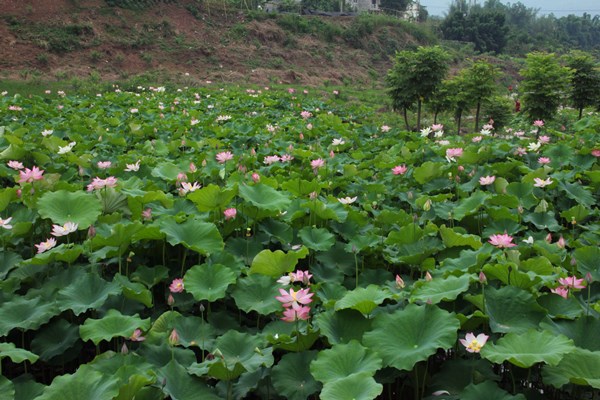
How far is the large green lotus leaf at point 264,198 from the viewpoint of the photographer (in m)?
2.43

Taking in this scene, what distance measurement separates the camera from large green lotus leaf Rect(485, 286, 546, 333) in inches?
63.1

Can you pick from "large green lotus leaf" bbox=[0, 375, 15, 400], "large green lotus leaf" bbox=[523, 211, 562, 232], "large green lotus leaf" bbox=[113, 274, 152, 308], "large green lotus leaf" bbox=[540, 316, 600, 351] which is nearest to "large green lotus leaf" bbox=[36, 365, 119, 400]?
"large green lotus leaf" bbox=[0, 375, 15, 400]

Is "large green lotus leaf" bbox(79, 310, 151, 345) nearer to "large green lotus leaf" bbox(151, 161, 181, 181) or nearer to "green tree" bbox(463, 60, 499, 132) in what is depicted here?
"large green lotus leaf" bbox(151, 161, 181, 181)

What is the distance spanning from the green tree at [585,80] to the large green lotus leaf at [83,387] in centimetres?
936

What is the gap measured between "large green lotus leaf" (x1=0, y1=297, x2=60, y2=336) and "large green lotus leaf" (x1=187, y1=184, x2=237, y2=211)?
2.73ft

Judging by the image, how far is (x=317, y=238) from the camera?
2350 mm

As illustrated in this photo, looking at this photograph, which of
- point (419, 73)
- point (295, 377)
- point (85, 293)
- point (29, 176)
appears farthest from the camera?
point (419, 73)

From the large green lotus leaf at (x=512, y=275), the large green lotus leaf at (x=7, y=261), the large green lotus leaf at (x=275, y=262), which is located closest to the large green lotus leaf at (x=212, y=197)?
the large green lotus leaf at (x=275, y=262)

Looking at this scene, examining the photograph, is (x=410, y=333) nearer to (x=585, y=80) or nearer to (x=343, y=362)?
(x=343, y=362)

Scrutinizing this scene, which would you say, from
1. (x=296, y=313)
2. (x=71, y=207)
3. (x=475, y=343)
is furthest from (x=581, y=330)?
(x=71, y=207)

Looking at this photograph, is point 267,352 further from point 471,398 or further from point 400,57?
point 400,57

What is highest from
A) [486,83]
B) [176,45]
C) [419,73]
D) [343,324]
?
[176,45]

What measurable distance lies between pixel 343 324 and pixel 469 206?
→ 4.66 feet

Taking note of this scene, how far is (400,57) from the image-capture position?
9.42m
